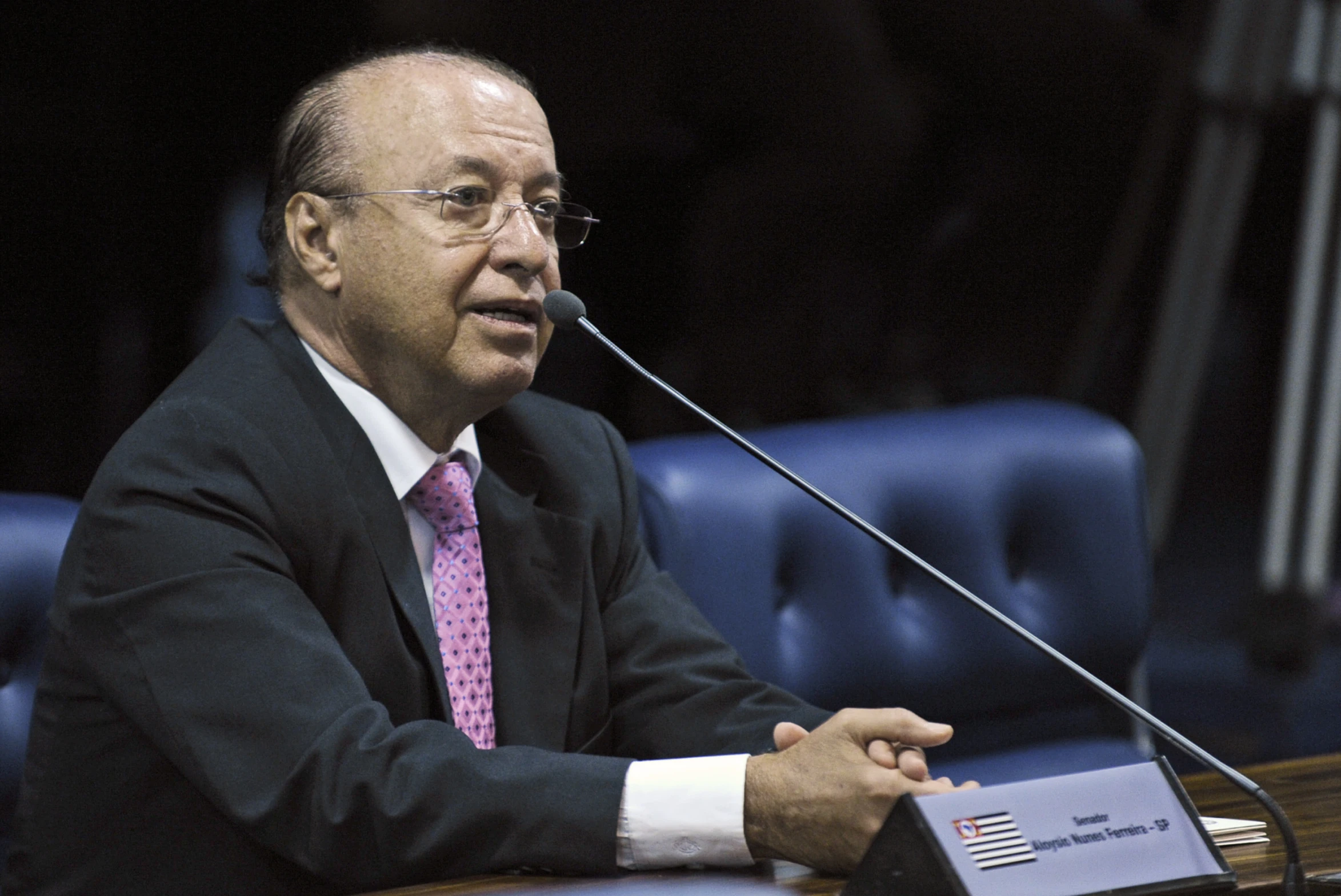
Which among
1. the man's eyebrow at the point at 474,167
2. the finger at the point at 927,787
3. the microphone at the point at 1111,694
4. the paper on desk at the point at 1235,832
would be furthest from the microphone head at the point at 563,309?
the paper on desk at the point at 1235,832

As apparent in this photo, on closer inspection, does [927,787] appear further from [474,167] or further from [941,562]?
[941,562]

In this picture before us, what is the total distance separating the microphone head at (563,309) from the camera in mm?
1426

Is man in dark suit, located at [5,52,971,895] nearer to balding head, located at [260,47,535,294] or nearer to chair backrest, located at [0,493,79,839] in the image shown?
balding head, located at [260,47,535,294]

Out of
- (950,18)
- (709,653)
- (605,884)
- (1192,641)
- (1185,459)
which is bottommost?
(1192,641)

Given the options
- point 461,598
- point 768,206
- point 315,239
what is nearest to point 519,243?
point 315,239

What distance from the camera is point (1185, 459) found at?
10.3ft

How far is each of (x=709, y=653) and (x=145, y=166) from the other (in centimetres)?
103

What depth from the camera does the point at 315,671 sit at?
1194 mm

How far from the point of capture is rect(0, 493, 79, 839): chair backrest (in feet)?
5.17

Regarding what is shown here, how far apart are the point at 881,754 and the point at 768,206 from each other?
148 cm

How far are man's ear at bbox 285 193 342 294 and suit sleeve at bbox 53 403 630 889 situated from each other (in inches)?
10.3

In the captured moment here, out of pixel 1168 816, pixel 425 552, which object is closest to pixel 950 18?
pixel 425 552

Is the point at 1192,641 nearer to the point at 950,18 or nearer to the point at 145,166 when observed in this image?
the point at 950,18

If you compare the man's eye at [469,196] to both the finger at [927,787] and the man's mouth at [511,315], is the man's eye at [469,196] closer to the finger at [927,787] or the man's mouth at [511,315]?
the man's mouth at [511,315]
